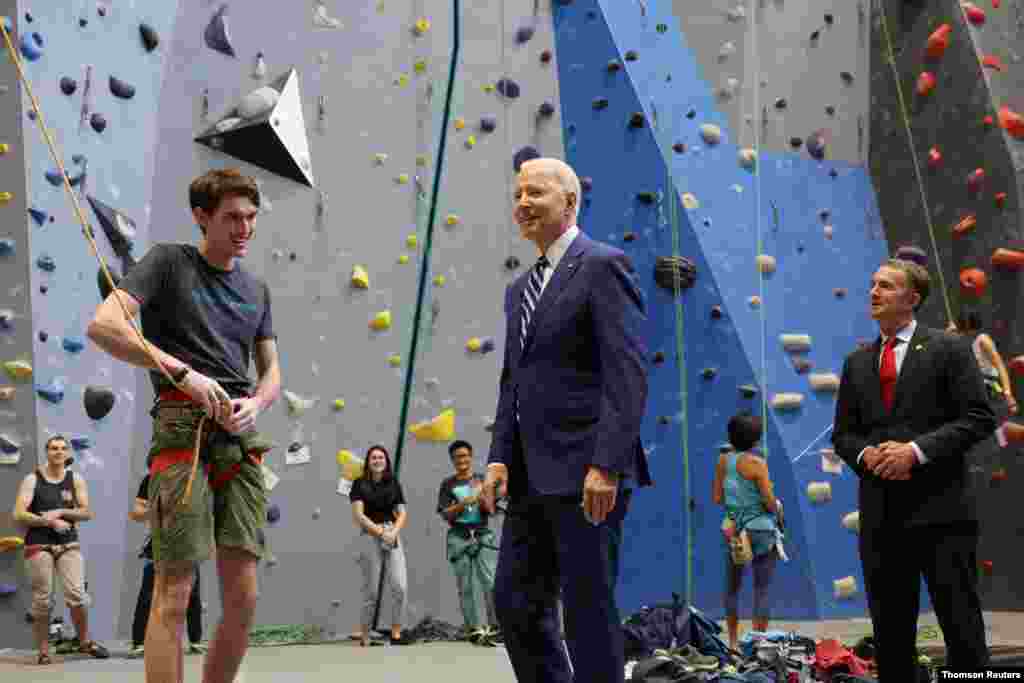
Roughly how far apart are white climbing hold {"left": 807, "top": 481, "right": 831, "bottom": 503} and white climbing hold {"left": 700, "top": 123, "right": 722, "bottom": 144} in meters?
2.23

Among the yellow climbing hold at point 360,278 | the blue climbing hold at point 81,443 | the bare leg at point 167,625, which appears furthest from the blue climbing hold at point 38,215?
→ the bare leg at point 167,625

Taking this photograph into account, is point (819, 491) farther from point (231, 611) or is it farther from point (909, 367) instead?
point (231, 611)

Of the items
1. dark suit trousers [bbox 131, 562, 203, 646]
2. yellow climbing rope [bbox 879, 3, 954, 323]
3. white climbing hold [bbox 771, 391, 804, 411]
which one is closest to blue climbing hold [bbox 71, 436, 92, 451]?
dark suit trousers [bbox 131, 562, 203, 646]

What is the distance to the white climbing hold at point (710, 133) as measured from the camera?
25.5 ft

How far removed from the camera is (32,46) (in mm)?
6367

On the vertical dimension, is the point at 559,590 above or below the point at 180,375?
below

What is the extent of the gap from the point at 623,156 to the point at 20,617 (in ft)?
14.2

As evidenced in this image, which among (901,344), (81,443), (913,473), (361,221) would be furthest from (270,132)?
(913,473)

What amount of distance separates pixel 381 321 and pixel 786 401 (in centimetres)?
254

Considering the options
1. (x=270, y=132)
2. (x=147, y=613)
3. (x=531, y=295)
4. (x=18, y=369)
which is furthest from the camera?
(x=270, y=132)

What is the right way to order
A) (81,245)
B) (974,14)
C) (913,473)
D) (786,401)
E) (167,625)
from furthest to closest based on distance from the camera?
(786,401) < (974,14) < (81,245) < (913,473) < (167,625)

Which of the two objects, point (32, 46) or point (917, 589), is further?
point (32, 46)

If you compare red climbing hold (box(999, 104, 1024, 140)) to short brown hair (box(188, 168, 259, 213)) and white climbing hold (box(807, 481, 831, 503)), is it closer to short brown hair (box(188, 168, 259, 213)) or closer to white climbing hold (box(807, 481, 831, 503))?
white climbing hold (box(807, 481, 831, 503))

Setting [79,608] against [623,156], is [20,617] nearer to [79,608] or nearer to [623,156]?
[79,608]
